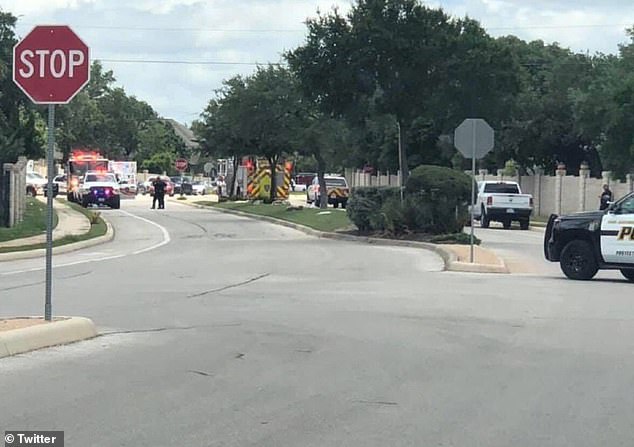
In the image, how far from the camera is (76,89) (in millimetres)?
11086

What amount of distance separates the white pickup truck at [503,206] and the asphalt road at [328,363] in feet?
75.4

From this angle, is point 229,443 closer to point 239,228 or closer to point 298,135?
point 239,228

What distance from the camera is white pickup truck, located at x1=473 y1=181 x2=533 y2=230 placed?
141ft

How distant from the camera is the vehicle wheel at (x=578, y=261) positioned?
20.3 m

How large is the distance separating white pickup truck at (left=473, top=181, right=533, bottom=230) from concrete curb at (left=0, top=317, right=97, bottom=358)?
32616 millimetres

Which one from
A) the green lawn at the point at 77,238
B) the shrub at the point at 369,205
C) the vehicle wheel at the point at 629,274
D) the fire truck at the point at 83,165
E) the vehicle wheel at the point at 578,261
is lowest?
the green lawn at the point at 77,238

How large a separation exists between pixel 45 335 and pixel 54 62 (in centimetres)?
272

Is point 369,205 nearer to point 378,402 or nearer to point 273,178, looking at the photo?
point 378,402

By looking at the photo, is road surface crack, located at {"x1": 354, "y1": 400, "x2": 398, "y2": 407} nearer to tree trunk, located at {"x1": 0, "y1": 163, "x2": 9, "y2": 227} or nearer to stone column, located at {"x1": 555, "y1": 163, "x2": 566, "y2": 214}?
tree trunk, located at {"x1": 0, "y1": 163, "x2": 9, "y2": 227}

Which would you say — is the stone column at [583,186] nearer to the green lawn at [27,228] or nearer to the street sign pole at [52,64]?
the green lawn at [27,228]

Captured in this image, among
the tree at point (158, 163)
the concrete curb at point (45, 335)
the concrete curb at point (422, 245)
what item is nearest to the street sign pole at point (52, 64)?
the concrete curb at point (45, 335)

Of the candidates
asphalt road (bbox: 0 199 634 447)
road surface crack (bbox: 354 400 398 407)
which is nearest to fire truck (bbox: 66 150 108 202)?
asphalt road (bbox: 0 199 634 447)

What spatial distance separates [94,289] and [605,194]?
28.4m

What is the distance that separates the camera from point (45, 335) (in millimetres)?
11000
